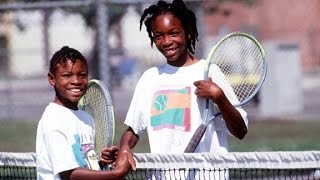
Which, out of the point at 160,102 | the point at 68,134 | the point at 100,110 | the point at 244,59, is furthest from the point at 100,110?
the point at 244,59

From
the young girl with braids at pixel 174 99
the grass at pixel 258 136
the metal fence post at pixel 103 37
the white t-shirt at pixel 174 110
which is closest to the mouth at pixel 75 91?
the young girl with braids at pixel 174 99

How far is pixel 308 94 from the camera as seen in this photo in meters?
26.5

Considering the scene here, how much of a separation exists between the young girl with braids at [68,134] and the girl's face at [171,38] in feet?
1.63

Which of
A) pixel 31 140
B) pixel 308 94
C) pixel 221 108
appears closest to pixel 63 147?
pixel 221 108

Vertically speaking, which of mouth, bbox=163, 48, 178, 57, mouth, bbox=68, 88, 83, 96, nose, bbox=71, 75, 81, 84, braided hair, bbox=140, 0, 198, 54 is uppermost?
braided hair, bbox=140, 0, 198, 54

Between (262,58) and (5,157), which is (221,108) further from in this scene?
(5,157)

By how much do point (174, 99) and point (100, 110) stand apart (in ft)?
1.57

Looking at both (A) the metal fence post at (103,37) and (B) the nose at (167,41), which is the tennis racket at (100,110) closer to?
(B) the nose at (167,41)

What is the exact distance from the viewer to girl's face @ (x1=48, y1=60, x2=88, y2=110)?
5.71 meters

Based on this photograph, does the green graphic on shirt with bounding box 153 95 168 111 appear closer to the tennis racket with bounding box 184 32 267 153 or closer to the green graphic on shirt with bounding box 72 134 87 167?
the tennis racket with bounding box 184 32 267 153

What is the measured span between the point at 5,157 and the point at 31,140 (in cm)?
805

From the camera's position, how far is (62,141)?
5.57 m

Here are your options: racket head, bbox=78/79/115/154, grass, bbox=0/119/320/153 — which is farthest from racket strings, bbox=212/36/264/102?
grass, bbox=0/119/320/153

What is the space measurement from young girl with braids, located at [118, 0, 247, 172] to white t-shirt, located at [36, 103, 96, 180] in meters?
0.27
